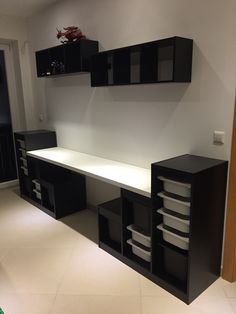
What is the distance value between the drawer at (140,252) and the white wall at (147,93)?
780 millimetres

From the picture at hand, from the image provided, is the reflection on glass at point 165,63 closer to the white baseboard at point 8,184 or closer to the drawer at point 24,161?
the drawer at point 24,161

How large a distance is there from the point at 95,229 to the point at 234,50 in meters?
2.22

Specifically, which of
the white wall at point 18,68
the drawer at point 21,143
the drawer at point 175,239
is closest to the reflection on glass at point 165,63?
the drawer at point 175,239

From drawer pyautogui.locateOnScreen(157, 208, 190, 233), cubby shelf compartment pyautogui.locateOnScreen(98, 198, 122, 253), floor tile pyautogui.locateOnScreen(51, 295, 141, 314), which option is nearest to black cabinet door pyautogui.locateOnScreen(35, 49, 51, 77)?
cubby shelf compartment pyautogui.locateOnScreen(98, 198, 122, 253)

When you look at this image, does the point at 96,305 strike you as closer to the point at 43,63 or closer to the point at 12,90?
the point at 43,63

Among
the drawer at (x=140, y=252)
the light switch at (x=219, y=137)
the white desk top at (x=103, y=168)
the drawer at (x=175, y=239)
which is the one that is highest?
the light switch at (x=219, y=137)

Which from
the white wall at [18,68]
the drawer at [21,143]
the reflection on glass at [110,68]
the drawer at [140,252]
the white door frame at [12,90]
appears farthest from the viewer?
the white door frame at [12,90]

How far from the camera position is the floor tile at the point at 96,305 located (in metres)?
1.90

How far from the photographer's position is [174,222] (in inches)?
77.2

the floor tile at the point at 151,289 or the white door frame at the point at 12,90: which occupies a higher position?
the white door frame at the point at 12,90

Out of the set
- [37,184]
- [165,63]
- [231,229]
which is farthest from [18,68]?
[231,229]

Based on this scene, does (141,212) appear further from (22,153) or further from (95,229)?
(22,153)

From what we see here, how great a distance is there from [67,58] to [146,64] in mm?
1133

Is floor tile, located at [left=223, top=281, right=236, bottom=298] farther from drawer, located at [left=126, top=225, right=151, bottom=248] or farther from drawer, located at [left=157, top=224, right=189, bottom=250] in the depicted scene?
drawer, located at [left=126, top=225, right=151, bottom=248]
